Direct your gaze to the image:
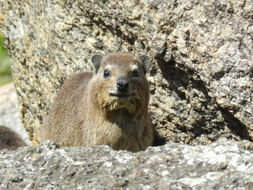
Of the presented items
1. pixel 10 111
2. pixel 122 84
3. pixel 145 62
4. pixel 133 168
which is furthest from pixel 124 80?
pixel 10 111

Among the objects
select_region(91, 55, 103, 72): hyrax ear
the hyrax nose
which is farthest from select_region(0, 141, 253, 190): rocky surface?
select_region(91, 55, 103, 72): hyrax ear

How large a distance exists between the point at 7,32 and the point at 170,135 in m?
2.82

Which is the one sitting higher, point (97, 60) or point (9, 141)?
point (97, 60)

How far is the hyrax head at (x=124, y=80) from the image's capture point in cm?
814

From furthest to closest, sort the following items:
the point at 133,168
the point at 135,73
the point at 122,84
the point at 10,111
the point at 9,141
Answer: the point at 10,111
the point at 9,141
the point at 135,73
the point at 122,84
the point at 133,168

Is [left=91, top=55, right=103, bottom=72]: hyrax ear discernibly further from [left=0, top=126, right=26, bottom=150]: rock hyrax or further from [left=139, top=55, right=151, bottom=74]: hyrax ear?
[left=0, top=126, right=26, bottom=150]: rock hyrax

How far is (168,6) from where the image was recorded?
799cm

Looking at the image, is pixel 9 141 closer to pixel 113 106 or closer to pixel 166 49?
pixel 113 106

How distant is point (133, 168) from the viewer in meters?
6.00

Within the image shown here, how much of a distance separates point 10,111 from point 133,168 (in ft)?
26.2

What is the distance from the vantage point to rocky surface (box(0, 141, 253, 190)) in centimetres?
571

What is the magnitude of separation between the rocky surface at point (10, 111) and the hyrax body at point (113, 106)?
3.79 meters

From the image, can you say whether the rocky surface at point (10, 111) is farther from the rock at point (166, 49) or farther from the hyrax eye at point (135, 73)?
the hyrax eye at point (135, 73)

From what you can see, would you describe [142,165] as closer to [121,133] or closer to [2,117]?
[121,133]
